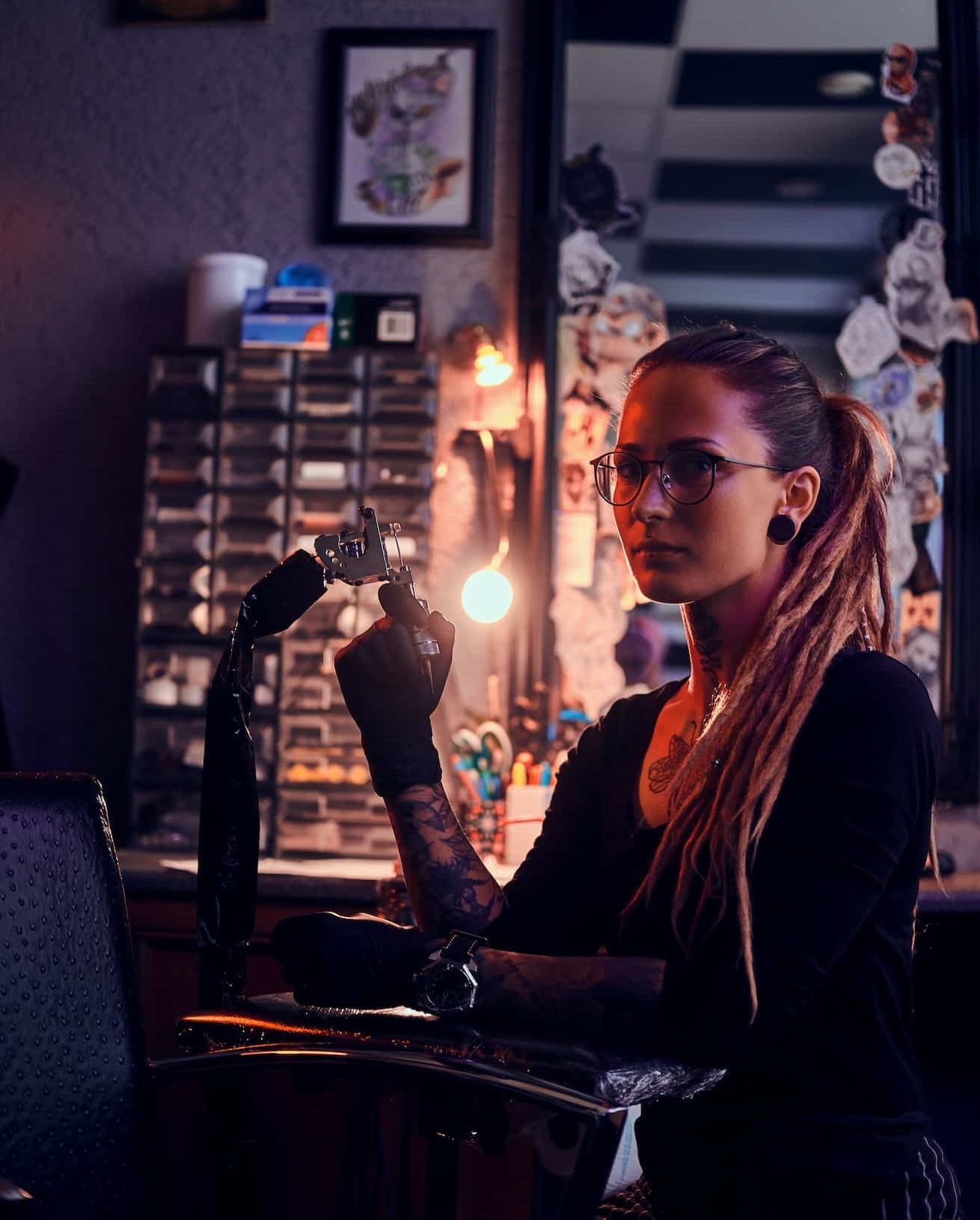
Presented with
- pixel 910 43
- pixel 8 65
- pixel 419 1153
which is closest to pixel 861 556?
pixel 419 1153

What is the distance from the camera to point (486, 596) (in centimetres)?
234

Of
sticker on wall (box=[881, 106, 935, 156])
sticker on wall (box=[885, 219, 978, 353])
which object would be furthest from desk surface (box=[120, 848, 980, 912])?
sticker on wall (box=[881, 106, 935, 156])

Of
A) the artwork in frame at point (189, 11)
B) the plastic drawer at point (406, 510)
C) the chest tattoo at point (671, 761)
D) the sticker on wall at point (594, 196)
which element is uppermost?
the artwork in frame at point (189, 11)

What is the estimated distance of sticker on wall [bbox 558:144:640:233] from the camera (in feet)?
8.63

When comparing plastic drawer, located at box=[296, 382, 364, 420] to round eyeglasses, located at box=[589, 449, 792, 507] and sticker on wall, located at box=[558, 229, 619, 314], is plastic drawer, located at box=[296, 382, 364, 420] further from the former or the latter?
round eyeglasses, located at box=[589, 449, 792, 507]

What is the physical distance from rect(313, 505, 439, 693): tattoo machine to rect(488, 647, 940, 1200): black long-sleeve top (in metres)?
0.35

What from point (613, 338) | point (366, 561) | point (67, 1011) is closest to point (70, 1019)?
point (67, 1011)

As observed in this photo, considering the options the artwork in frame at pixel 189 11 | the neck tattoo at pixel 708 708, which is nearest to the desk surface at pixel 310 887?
the neck tattoo at pixel 708 708

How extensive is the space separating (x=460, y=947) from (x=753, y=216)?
A: 1917 mm

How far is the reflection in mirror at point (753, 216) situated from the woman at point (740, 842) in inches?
48.9

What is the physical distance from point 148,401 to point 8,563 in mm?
584

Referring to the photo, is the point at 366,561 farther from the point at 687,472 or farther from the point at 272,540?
the point at 272,540

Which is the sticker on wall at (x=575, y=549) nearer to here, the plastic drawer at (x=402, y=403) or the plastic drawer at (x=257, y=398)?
the plastic drawer at (x=402, y=403)

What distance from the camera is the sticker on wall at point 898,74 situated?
263 cm
